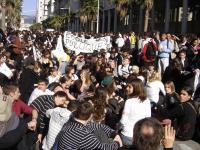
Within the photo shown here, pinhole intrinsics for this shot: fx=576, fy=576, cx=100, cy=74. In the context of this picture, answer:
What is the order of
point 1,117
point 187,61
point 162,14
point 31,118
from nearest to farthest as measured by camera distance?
point 1,117
point 31,118
point 187,61
point 162,14

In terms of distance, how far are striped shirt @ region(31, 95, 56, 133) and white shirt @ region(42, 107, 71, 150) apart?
25.6 inches

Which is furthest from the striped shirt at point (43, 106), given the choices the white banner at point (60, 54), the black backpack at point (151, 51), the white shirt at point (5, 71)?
the black backpack at point (151, 51)

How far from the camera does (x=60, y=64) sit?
17.6 m

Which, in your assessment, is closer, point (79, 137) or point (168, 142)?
point (168, 142)

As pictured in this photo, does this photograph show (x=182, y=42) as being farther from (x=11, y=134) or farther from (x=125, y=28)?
(x=125, y=28)

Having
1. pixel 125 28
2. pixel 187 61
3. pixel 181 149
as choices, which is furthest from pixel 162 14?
pixel 181 149

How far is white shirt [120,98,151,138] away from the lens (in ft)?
24.9

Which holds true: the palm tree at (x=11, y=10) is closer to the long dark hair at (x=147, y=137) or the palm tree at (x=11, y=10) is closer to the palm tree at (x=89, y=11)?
the palm tree at (x=89, y=11)

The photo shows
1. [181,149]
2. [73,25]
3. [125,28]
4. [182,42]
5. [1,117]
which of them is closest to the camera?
[1,117]

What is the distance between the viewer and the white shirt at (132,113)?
7.59 metres

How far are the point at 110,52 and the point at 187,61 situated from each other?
17.4ft

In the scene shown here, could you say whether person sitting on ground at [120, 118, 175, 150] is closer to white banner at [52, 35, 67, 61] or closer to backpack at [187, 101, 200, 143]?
backpack at [187, 101, 200, 143]

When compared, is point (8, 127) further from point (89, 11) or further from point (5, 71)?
point (89, 11)

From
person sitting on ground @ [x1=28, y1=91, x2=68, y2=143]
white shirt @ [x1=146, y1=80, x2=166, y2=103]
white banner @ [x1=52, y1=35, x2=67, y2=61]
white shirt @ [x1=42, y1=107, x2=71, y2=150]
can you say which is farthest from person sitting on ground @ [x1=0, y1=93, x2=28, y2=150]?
white banner @ [x1=52, y1=35, x2=67, y2=61]
